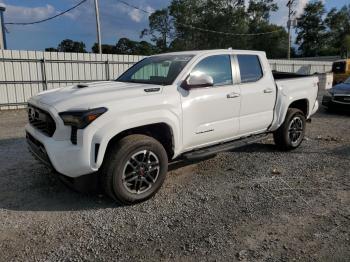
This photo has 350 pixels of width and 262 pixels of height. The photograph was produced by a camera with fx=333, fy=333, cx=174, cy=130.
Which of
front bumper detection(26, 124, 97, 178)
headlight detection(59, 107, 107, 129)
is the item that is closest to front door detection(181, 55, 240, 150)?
headlight detection(59, 107, 107, 129)

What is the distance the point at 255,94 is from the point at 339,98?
7.31 meters

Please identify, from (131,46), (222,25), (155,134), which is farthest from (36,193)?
Result: (131,46)

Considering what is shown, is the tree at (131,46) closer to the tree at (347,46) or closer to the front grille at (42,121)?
the tree at (347,46)

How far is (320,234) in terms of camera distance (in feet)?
10.9

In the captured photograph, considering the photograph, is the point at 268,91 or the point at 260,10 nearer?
the point at 268,91

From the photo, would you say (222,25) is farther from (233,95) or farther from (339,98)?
(233,95)

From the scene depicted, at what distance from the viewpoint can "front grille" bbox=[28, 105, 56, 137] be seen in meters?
3.70

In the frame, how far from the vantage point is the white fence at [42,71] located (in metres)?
12.2

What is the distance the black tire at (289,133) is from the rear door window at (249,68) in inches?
44.2

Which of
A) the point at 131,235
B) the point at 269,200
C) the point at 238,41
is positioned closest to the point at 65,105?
the point at 131,235

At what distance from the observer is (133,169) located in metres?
3.88

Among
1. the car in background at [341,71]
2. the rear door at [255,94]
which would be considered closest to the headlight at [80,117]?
the rear door at [255,94]

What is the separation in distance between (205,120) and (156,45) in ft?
199

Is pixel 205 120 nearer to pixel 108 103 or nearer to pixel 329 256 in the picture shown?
pixel 108 103
